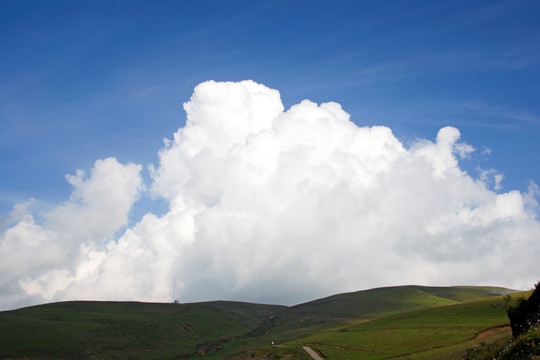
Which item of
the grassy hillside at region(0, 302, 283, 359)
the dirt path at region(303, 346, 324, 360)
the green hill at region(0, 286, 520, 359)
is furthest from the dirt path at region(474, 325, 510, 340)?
the grassy hillside at region(0, 302, 283, 359)

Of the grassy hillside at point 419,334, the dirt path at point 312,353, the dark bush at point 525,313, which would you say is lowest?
the dirt path at point 312,353

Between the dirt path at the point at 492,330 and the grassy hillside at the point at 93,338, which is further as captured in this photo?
the grassy hillside at the point at 93,338

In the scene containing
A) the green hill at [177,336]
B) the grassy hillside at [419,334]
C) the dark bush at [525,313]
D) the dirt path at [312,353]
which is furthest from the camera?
the green hill at [177,336]

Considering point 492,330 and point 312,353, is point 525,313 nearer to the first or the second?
point 492,330

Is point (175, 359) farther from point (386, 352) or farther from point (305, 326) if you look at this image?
point (386, 352)

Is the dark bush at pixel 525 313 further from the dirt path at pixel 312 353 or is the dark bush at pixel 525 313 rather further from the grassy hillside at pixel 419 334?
the dirt path at pixel 312 353

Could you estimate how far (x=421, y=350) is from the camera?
84625mm

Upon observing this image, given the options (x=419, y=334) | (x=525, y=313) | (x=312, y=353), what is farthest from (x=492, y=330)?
(x=525, y=313)

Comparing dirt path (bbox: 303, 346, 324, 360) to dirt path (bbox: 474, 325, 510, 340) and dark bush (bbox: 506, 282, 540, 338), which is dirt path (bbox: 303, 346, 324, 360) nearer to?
dirt path (bbox: 474, 325, 510, 340)

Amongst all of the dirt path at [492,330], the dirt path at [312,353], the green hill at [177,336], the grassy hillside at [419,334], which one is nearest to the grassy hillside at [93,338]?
the green hill at [177,336]

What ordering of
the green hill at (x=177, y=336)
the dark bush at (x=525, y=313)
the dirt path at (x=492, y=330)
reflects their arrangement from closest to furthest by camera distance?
the dark bush at (x=525, y=313) < the dirt path at (x=492, y=330) < the green hill at (x=177, y=336)

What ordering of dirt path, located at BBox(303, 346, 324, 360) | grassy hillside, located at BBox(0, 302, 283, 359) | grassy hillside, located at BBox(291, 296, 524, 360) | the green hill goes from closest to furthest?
1. grassy hillside, located at BBox(291, 296, 524, 360)
2. dirt path, located at BBox(303, 346, 324, 360)
3. the green hill
4. grassy hillside, located at BBox(0, 302, 283, 359)

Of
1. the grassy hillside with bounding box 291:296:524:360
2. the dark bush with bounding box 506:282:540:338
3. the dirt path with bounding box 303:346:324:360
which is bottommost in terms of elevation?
the dirt path with bounding box 303:346:324:360

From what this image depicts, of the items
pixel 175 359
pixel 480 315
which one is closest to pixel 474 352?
pixel 480 315
